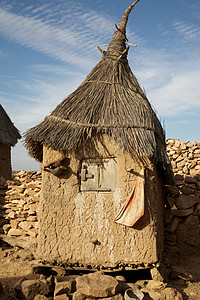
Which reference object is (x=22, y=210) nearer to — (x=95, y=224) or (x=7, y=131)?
(x=95, y=224)

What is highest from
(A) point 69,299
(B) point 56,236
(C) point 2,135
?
(C) point 2,135

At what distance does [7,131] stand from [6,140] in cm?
75

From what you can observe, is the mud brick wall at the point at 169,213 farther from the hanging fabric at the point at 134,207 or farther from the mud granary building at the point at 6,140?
the hanging fabric at the point at 134,207

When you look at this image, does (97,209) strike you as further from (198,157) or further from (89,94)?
(198,157)

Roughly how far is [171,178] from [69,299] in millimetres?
3288

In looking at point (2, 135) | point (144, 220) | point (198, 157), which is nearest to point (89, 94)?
point (144, 220)

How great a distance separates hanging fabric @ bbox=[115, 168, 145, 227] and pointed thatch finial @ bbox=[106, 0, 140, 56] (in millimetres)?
3053

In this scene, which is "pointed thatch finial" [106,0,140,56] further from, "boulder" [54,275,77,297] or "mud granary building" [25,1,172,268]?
"boulder" [54,275,77,297]

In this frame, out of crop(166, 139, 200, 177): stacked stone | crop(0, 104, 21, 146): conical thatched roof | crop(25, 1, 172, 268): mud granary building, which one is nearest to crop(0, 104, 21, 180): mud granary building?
crop(0, 104, 21, 146): conical thatched roof

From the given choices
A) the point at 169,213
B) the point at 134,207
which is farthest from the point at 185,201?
the point at 134,207

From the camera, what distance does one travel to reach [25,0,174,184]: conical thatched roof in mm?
4727

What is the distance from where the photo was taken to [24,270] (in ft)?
17.5

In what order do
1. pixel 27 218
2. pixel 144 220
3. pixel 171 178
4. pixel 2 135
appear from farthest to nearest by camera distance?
pixel 2 135 < pixel 27 218 < pixel 171 178 < pixel 144 220

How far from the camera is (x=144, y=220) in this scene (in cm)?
462
